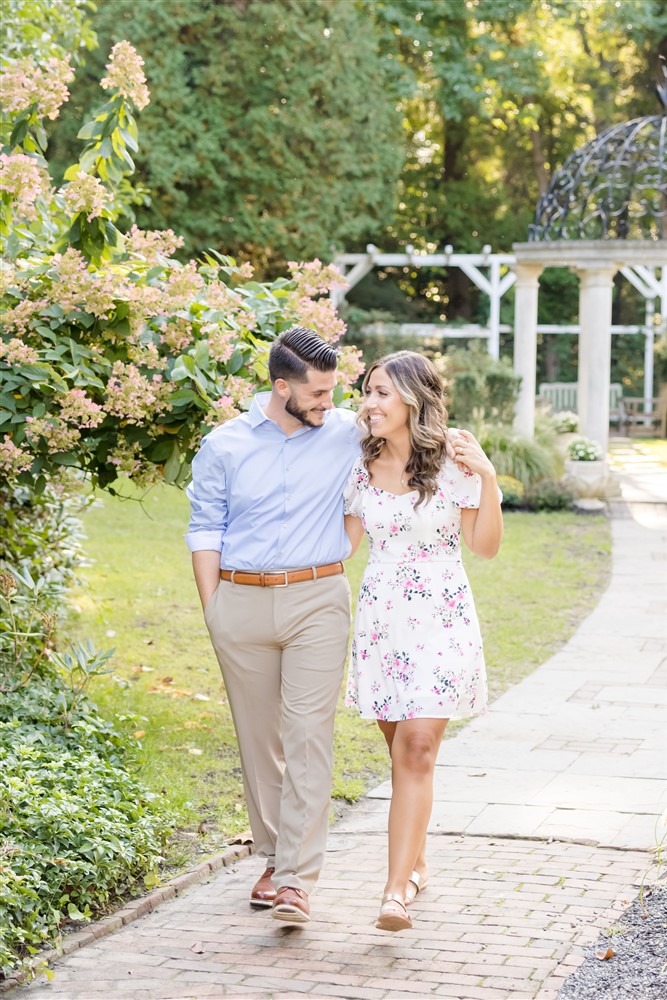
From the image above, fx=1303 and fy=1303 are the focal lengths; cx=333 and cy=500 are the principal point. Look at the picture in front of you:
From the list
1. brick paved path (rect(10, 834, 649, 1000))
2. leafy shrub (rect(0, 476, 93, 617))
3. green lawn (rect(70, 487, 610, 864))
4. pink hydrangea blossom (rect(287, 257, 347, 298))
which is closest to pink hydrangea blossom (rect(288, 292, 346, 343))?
pink hydrangea blossom (rect(287, 257, 347, 298))

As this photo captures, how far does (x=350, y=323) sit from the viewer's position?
962 inches

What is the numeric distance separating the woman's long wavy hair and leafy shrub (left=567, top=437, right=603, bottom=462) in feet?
41.5

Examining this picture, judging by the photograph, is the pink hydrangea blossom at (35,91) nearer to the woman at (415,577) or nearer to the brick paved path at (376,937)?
the woman at (415,577)

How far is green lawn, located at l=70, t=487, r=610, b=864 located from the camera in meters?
5.77

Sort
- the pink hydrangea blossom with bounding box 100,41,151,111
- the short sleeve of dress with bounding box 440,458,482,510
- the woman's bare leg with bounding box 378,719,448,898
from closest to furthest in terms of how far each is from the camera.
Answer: the woman's bare leg with bounding box 378,719,448,898 → the short sleeve of dress with bounding box 440,458,482,510 → the pink hydrangea blossom with bounding box 100,41,151,111

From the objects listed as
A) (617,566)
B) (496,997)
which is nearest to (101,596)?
(617,566)

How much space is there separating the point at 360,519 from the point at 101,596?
626 centimetres

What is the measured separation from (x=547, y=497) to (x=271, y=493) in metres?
12.2

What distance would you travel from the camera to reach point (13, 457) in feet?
16.7

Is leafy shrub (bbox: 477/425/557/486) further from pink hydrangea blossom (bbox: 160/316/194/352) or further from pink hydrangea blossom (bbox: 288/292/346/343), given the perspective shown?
pink hydrangea blossom (bbox: 160/316/194/352)

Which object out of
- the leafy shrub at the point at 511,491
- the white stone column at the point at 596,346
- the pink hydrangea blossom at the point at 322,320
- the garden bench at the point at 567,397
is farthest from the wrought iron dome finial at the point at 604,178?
the pink hydrangea blossom at the point at 322,320

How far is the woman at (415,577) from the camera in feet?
13.3

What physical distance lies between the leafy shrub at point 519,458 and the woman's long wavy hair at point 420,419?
1216cm

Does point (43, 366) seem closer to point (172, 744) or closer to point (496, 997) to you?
point (172, 744)
